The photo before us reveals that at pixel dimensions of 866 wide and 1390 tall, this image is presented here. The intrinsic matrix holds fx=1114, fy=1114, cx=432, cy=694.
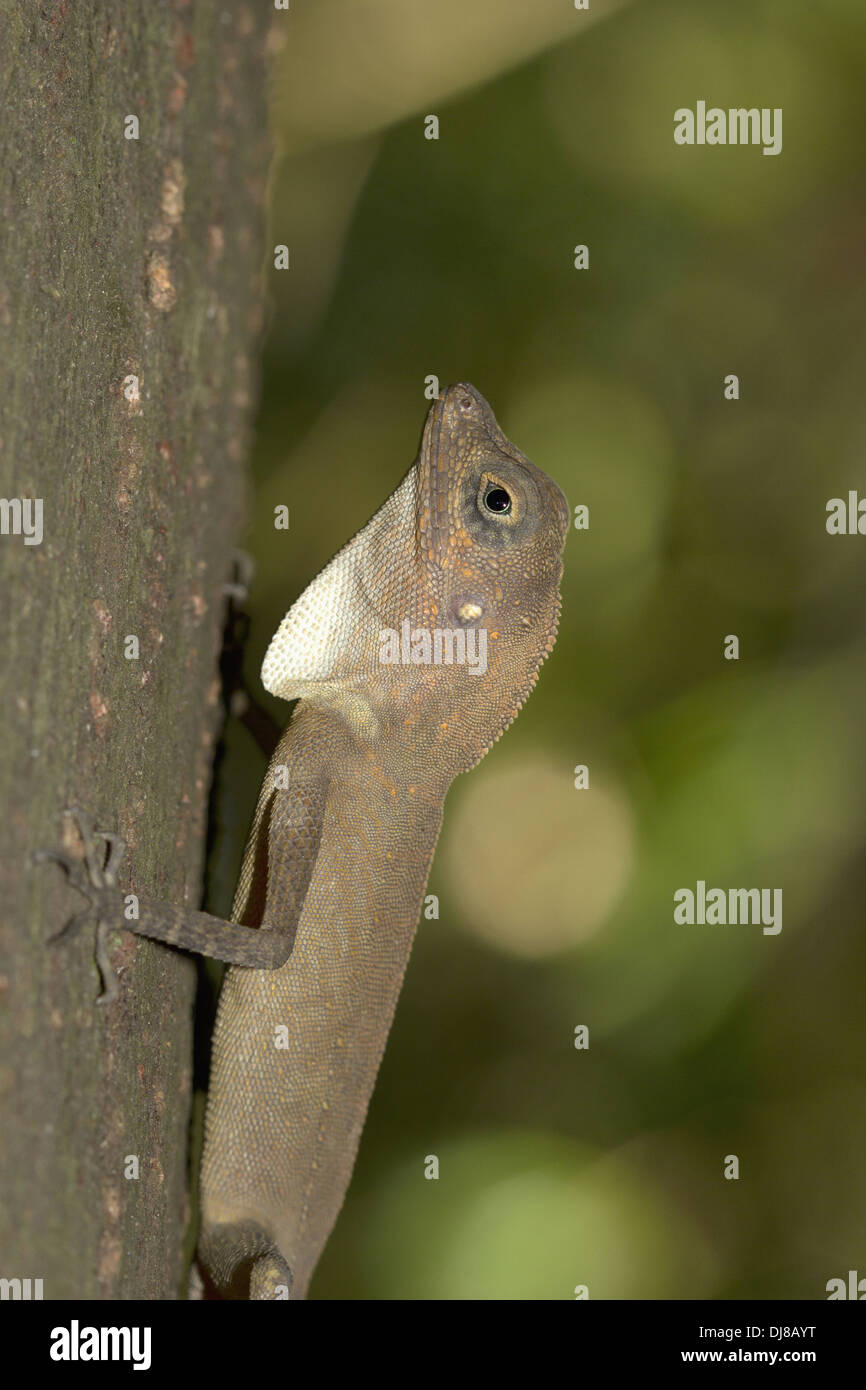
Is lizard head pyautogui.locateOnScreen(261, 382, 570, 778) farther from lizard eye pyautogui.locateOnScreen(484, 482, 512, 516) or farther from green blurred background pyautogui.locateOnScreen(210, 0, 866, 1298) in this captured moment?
green blurred background pyautogui.locateOnScreen(210, 0, 866, 1298)

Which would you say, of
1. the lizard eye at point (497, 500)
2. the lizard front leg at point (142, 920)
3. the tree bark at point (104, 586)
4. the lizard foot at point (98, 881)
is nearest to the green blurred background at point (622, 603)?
the tree bark at point (104, 586)

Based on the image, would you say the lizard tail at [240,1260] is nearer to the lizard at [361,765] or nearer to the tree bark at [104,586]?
the lizard at [361,765]

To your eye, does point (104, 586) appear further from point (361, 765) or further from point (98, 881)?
point (361, 765)

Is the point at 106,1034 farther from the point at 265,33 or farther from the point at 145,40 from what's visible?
the point at 265,33

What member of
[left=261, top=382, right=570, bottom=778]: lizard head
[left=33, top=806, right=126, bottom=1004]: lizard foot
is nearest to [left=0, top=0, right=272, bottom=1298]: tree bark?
[left=33, top=806, right=126, bottom=1004]: lizard foot

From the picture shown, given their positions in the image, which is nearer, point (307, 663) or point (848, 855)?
point (307, 663)

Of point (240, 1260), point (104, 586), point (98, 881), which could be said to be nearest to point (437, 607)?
point (104, 586)

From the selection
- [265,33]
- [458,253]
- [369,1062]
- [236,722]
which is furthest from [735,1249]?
[265,33]
